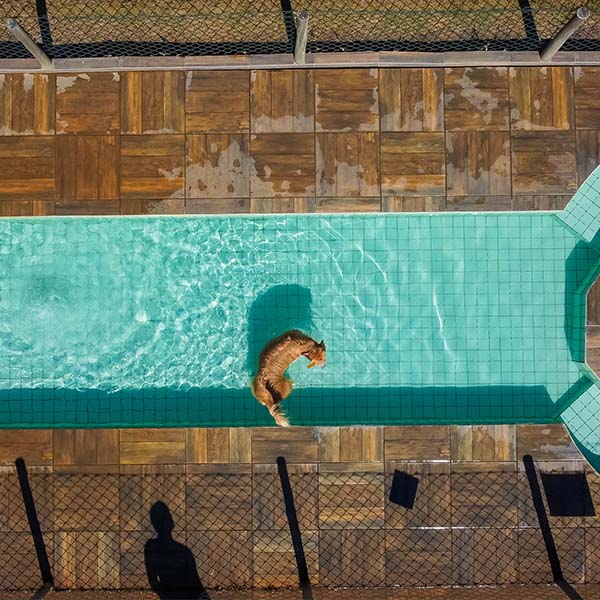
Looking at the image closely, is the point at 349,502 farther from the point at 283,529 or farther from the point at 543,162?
the point at 543,162

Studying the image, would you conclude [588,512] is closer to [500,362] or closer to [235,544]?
[500,362]

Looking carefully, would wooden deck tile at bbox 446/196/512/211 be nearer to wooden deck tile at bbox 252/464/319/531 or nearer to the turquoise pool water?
the turquoise pool water

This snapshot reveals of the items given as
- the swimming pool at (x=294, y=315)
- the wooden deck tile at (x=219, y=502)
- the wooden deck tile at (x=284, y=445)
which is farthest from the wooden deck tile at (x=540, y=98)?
the wooden deck tile at (x=219, y=502)

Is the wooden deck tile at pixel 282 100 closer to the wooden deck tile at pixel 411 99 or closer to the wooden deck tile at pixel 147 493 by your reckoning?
the wooden deck tile at pixel 411 99

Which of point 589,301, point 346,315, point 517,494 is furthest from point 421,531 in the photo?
point 589,301

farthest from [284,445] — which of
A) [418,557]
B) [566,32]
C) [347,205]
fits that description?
[566,32]
